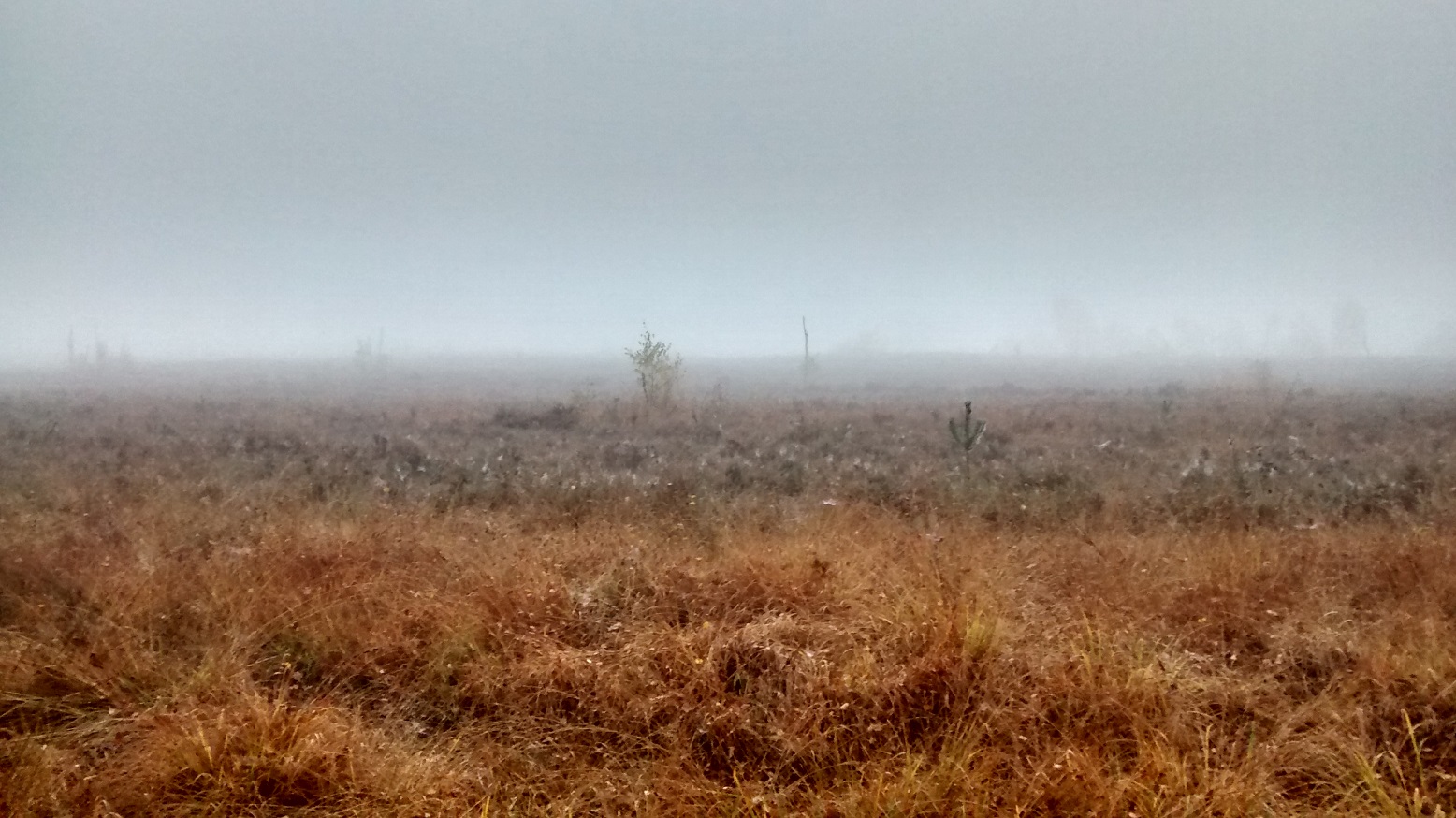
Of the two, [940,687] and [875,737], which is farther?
[940,687]

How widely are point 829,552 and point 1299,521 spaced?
5.98m

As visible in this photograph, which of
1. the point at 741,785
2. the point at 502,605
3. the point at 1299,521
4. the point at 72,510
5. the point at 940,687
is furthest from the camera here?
the point at 72,510

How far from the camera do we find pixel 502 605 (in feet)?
17.2

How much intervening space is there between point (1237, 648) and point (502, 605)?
5.13 meters

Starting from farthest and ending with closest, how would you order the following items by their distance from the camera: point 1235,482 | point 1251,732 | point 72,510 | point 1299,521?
point 1235,482, point 72,510, point 1299,521, point 1251,732

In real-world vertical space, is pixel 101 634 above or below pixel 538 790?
above

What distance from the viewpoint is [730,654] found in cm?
442

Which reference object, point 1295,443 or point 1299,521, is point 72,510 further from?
point 1295,443

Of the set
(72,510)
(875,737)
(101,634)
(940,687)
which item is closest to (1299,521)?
(940,687)

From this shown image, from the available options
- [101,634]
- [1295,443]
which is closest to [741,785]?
[101,634]

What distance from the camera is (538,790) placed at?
350cm

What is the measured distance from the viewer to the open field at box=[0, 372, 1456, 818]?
342 cm

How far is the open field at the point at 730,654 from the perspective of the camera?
3.42 m

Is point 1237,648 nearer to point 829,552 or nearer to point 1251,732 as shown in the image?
point 1251,732
